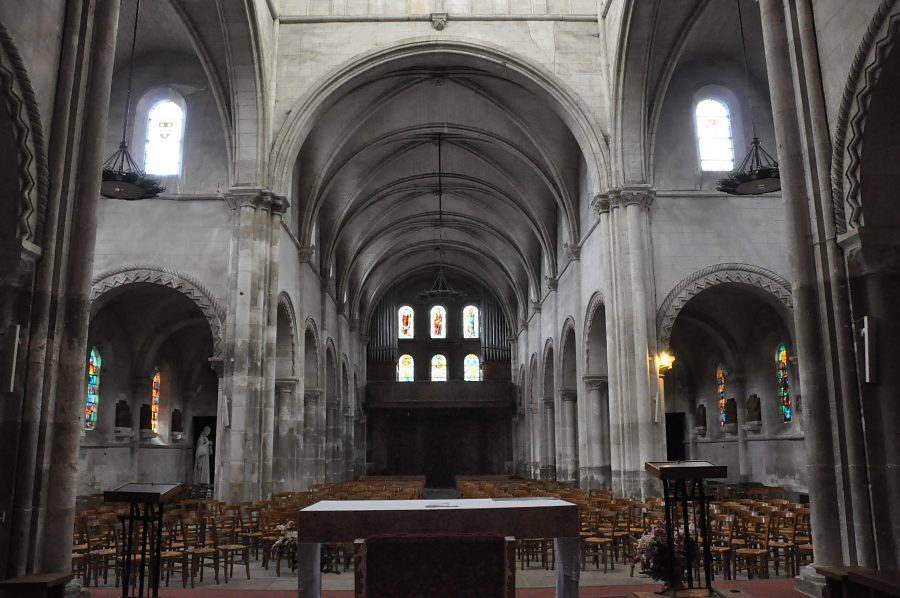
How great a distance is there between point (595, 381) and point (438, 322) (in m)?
25.8

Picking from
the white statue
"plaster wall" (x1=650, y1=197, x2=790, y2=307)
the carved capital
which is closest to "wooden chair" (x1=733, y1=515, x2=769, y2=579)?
"plaster wall" (x1=650, y1=197, x2=790, y2=307)

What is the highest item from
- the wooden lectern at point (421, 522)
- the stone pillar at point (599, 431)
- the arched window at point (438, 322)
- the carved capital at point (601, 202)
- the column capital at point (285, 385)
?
the arched window at point (438, 322)

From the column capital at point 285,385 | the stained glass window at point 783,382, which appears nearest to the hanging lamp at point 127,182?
the column capital at point 285,385

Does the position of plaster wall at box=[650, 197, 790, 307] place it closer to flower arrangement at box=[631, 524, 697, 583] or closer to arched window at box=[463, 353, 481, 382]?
flower arrangement at box=[631, 524, 697, 583]

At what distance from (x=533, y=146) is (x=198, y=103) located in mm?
10506

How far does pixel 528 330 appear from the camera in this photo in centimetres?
3794

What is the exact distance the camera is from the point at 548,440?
3189 cm

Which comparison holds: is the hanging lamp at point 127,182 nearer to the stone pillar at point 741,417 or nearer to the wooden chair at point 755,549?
the wooden chair at point 755,549

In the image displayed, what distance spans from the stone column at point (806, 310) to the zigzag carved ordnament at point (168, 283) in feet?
44.4

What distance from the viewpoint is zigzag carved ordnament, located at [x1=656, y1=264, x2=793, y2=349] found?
59.0 feet

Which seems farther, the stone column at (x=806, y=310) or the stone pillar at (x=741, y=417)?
the stone pillar at (x=741, y=417)

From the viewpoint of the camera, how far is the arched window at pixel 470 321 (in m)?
46.9

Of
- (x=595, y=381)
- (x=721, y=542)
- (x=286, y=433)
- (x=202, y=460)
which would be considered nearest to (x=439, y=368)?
(x=202, y=460)

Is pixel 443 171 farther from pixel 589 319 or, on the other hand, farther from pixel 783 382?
pixel 783 382
